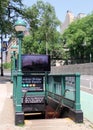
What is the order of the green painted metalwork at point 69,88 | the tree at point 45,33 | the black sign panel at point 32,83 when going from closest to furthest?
1. the green painted metalwork at point 69,88
2. the black sign panel at point 32,83
3. the tree at point 45,33

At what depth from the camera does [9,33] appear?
39938 millimetres

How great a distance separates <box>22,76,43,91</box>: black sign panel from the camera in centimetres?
1445

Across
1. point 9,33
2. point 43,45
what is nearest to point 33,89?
point 9,33

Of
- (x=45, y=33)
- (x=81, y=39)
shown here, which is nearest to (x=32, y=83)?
(x=45, y=33)

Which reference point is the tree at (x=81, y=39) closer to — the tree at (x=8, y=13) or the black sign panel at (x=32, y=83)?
the tree at (x=8, y=13)

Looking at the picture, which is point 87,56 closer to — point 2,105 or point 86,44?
point 86,44

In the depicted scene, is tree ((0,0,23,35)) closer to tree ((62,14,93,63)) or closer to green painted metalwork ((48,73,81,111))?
green painted metalwork ((48,73,81,111))

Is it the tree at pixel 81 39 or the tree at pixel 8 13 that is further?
the tree at pixel 81 39

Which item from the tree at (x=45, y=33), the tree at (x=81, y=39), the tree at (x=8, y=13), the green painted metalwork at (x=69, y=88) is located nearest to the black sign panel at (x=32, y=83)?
the green painted metalwork at (x=69, y=88)

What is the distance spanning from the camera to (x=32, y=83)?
48.0ft

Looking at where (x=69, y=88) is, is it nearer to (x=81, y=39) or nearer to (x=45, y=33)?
(x=45, y=33)

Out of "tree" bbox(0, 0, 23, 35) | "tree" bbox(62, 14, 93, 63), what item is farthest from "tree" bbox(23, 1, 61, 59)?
"tree" bbox(0, 0, 23, 35)

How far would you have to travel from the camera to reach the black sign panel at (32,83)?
1445 cm

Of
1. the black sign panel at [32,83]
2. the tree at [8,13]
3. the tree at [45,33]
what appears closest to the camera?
the black sign panel at [32,83]
